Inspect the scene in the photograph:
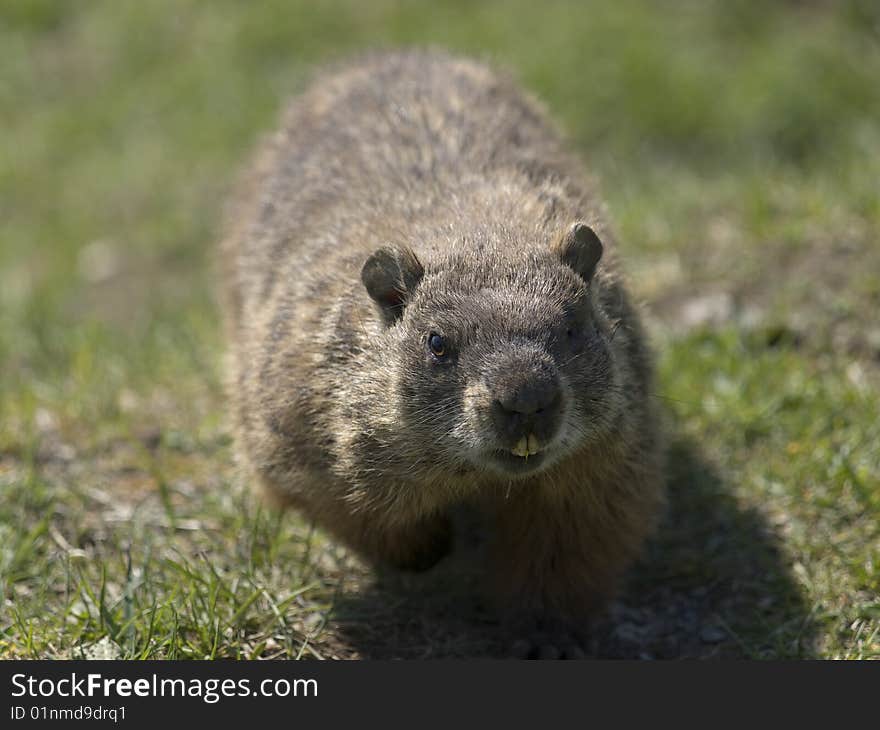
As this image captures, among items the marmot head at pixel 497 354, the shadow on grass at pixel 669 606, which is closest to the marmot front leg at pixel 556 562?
the shadow on grass at pixel 669 606

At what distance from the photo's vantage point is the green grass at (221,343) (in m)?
5.30

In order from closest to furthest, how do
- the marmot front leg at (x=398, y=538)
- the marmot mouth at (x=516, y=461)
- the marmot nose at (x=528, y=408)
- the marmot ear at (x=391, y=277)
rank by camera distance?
the marmot nose at (x=528, y=408) < the marmot mouth at (x=516, y=461) < the marmot ear at (x=391, y=277) < the marmot front leg at (x=398, y=538)

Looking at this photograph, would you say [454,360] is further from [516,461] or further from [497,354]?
[516,461]

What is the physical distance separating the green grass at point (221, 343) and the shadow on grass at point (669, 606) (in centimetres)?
2

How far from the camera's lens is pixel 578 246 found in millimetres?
4754

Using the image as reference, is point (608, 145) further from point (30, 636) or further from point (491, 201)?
point (30, 636)

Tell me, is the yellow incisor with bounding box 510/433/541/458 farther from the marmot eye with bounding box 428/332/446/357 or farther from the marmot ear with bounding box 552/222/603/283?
the marmot ear with bounding box 552/222/603/283

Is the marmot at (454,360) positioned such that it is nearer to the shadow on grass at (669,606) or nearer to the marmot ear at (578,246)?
the marmot ear at (578,246)

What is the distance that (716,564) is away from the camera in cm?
572

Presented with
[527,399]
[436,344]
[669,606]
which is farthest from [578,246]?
[669,606]

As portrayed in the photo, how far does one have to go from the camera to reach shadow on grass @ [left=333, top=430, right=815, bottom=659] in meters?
5.22

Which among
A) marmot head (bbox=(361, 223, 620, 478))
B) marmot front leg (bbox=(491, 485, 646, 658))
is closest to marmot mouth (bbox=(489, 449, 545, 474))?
marmot head (bbox=(361, 223, 620, 478))

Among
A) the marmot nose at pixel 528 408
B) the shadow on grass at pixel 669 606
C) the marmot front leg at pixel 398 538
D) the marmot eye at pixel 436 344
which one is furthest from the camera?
the shadow on grass at pixel 669 606

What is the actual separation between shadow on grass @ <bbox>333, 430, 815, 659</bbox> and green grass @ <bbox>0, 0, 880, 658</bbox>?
2 centimetres
